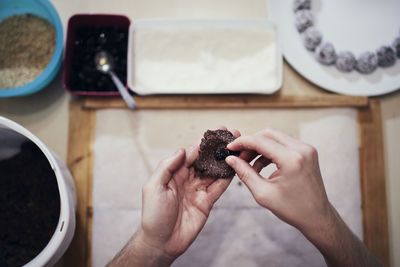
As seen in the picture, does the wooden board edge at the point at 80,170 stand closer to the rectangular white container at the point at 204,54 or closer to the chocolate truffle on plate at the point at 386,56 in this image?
the rectangular white container at the point at 204,54

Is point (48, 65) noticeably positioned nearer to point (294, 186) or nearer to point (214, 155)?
point (214, 155)

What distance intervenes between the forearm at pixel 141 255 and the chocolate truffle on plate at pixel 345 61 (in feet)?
2.83

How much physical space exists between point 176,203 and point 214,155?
0.57 feet

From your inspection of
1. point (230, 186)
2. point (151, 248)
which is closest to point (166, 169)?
point (151, 248)

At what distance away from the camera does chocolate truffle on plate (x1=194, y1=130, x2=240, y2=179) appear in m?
0.79

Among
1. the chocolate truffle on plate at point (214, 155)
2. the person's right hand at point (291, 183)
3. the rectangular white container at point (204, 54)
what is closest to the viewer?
the person's right hand at point (291, 183)

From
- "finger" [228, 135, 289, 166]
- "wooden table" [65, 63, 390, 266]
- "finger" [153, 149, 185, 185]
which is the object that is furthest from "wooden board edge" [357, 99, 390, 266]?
"finger" [153, 149, 185, 185]

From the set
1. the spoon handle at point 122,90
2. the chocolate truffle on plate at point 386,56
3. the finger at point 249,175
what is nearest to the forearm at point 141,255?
the finger at point 249,175

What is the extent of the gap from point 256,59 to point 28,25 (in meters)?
0.81

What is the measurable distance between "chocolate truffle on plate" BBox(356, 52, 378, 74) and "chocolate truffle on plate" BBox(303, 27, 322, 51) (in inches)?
6.5

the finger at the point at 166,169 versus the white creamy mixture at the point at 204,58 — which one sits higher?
the white creamy mixture at the point at 204,58

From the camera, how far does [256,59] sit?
1.02 m

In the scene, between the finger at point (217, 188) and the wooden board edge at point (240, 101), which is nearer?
the finger at point (217, 188)

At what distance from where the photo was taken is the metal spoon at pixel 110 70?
3.07 ft
